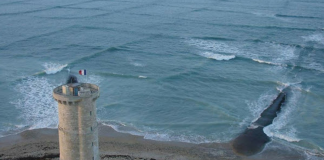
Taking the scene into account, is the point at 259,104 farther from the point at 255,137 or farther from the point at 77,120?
the point at 77,120

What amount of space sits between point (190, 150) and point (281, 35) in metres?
61.2

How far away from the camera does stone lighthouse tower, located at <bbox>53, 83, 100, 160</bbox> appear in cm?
2978

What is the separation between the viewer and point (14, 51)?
8119cm

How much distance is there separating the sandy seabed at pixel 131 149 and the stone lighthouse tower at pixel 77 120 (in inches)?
570

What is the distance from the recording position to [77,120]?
100 feet

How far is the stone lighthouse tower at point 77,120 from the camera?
2978 centimetres

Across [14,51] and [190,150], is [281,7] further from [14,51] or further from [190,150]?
[190,150]

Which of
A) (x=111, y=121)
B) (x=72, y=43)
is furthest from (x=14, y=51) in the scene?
(x=111, y=121)

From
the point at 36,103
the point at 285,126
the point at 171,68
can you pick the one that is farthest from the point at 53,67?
the point at 285,126

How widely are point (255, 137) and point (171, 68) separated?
26.9m

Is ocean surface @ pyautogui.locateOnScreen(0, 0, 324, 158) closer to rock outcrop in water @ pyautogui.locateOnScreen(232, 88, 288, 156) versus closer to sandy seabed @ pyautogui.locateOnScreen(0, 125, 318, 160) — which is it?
rock outcrop in water @ pyautogui.locateOnScreen(232, 88, 288, 156)

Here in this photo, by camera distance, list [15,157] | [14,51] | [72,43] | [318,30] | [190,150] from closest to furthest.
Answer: [15,157]
[190,150]
[14,51]
[72,43]
[318,30]

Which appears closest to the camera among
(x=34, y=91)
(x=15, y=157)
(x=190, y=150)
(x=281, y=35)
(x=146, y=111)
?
(x=15, y=157)

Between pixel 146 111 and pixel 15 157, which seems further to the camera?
pixel 146 111
